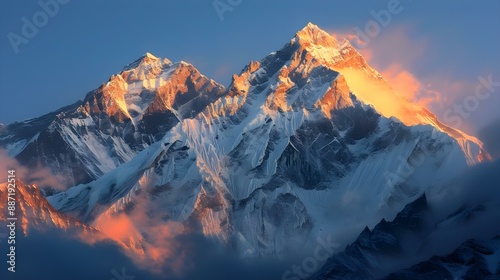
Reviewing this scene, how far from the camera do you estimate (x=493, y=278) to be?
654 feet
